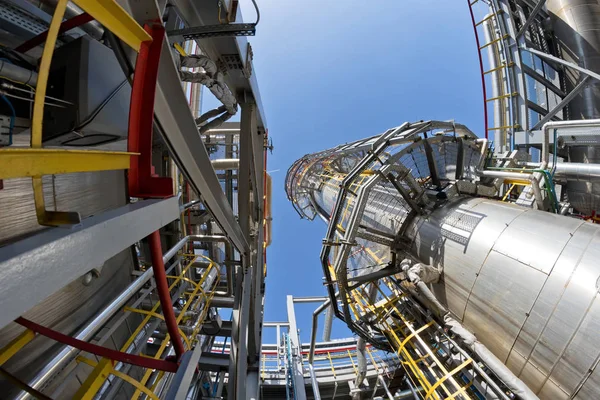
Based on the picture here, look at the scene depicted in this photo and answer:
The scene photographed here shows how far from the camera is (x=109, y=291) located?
405cm

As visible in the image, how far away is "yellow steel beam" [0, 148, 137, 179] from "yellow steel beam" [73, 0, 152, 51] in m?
0.69

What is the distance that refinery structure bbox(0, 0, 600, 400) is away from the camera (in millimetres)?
1502

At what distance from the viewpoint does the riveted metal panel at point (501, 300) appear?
10.5 ft

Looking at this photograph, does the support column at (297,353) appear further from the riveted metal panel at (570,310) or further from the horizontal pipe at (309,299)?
the riveted metal panel at (570,310)

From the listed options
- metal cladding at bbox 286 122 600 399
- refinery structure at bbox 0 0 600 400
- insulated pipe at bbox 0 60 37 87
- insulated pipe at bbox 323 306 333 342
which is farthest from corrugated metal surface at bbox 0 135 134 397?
insulated pipe at bbox 323 306 333 342

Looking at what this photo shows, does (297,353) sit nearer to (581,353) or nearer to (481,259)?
(481,259)

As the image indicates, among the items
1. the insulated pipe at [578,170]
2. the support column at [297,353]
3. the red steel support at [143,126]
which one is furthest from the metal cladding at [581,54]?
the red steel support at [143,126]

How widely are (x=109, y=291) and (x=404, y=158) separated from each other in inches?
253

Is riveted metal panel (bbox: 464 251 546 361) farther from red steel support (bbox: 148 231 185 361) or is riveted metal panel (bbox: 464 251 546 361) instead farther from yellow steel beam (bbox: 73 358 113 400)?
yellow steel beam (bbox: 73 358 113 400)

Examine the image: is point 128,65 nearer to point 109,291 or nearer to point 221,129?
point 109,291

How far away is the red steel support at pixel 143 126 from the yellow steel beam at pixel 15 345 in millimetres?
2047

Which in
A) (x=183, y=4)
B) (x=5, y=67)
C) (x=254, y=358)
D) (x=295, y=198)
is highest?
(x=183, y=4)

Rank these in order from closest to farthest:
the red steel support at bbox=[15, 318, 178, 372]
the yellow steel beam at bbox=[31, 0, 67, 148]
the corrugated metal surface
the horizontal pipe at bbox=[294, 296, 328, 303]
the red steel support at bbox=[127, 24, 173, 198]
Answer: the yellow steel beam at bbox=[31, 0, 67, 148] → the red steel support at bbox=[127, 24, 173, 198] → the red steel support at bbox=[15, 318, 178, 372] → the corrugated metal surface → the horizontal pipe at bbox=[294, 296, 328, 303]

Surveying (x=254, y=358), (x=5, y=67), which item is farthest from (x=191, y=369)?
(x=254, y=358)
